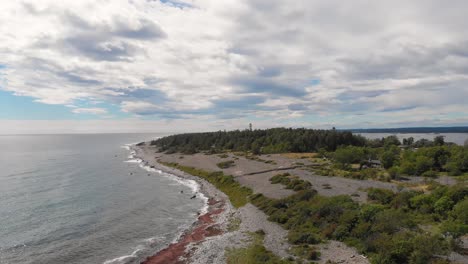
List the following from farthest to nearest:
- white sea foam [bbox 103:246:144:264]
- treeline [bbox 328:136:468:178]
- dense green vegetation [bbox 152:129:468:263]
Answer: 1. treeline [bbox 328:136:468:178]
2. white sea foam [bbox 103:246:144:264]
3. dense green vegetation [bbox 152:129:468:263]

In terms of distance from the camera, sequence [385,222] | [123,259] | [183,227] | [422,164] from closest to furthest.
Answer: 1. [385,222]
2. [123,259]
3. [183,227]
4. [422,164]

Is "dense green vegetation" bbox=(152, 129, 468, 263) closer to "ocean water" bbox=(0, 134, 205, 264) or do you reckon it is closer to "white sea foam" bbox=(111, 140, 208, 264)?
"white sea foam" bbox=(111, 140, 208, 264)

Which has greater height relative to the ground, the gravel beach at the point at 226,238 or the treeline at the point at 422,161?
the treeline at the point at 422,161

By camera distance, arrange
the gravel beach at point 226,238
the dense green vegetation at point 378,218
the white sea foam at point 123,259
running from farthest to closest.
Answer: the white sea foam at point 123,259 → the gravel beach at point 226,238 → the dense green vegetation at point 378,218

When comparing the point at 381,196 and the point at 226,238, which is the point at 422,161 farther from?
the point at 226,238

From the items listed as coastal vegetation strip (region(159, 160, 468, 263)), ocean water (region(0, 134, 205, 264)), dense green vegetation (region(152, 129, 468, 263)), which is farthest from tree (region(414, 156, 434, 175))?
ocean water (region(0, 134, 205, 264))

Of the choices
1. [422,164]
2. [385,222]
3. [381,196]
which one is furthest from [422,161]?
[385,222]

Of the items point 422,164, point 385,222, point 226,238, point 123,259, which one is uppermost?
point 422,164

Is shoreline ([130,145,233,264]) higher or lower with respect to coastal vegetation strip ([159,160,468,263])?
lower

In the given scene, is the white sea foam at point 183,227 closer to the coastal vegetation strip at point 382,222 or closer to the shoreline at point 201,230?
the shoreline at point 201,230

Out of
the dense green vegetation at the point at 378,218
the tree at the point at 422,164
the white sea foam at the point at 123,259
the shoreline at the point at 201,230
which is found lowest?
the white sea foam at the point at 123,259

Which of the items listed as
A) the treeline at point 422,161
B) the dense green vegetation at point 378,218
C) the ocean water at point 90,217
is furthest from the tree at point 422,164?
the ocean water at point 90,217
